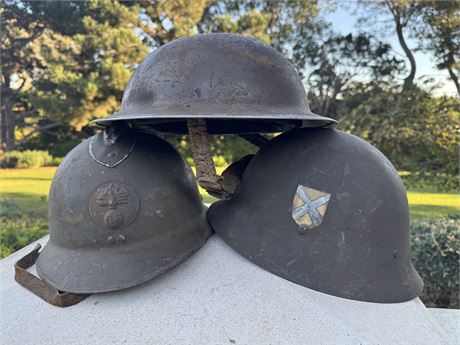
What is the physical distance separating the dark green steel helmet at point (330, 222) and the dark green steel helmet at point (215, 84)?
0.25 meters

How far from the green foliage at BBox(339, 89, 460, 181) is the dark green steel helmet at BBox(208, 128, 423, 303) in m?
4.40

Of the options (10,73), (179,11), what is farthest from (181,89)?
(10,73)

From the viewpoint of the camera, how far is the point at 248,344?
150 centimetres

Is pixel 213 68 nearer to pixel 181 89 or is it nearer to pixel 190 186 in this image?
pixel 181 89

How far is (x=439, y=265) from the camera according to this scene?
392 cm

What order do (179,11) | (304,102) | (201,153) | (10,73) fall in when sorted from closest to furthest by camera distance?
(201,153) → (304,102) → (179,11) → (10,73)

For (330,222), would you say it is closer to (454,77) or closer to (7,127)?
(454,77)

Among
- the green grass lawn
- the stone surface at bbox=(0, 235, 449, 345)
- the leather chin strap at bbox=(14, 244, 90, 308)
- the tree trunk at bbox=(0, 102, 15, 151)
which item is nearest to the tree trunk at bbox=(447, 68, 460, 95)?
the green grass lawn

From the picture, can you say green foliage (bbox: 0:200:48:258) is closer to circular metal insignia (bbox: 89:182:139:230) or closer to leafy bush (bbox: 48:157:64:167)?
circular metal insignia (bbox: 89:182:139:230)

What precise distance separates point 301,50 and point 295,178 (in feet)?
37.9

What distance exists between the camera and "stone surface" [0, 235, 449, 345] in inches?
60.7

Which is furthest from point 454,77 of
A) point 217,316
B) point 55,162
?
point 55,162

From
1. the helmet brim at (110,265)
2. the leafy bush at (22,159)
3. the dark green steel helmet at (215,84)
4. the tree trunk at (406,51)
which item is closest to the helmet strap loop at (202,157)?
the dark green steel helmet at (215,84)

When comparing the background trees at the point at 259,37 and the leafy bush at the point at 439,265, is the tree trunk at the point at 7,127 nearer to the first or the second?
the background trees at the point at 259,37
